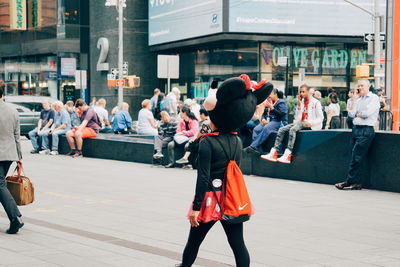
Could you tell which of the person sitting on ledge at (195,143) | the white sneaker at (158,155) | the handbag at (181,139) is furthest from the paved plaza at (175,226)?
the white sneaker at (158,155)

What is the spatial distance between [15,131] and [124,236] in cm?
173

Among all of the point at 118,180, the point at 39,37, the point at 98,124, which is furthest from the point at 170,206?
the point at 39,37

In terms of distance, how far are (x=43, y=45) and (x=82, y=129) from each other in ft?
103

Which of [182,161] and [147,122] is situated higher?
[147,122]

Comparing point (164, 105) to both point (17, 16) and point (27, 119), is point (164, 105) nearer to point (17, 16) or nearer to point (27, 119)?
point (27, 119)

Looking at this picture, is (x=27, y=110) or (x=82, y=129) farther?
(x=27, y=110)

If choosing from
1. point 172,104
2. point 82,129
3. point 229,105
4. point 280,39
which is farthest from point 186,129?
point 280,39

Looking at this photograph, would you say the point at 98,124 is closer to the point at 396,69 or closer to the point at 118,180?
the point at 118,180

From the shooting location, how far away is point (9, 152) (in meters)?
8.38

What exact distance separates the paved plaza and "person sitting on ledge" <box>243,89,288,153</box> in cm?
74

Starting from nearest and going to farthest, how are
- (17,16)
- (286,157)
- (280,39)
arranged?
(286,157)
(280,39)
(17,16)

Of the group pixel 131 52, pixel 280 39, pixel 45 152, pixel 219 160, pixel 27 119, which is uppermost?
pixel 280 39

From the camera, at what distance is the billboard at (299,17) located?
117ft

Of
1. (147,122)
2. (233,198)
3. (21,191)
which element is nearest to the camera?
(233,198)
